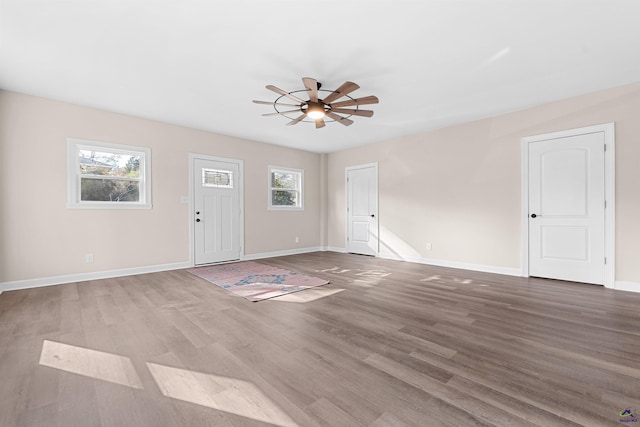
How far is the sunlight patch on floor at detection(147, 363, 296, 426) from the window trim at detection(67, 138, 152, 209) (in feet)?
11.6

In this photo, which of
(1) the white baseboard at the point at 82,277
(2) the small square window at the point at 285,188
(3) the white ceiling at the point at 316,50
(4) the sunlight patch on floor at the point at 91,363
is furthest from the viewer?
(2) the small square window at the point at 285,188

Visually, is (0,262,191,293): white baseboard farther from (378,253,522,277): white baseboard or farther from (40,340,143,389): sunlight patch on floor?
(378,253,522,277): white baseboard

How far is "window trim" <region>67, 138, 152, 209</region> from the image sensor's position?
4066 mm

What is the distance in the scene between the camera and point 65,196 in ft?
13.2

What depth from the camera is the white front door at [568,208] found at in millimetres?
3756

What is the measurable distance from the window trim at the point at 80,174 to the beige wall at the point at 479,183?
4450 millimetres

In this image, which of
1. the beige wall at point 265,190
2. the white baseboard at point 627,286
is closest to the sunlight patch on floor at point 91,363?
the beige wall at point 265,190

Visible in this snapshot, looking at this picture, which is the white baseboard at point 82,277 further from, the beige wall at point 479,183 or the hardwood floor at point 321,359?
the beige wall at point 479,183

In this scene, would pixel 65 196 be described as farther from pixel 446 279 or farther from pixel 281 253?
pixel 446 279

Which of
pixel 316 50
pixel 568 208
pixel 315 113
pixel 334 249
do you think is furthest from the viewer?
pixel 334 249

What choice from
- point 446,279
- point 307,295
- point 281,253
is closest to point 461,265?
point 446,279

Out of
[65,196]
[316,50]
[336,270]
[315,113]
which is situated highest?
[316,50]

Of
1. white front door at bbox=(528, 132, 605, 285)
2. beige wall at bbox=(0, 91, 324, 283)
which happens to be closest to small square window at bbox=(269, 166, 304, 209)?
beige wall at bbox=(0, 91, 324, 283)

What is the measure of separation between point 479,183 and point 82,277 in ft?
21.2
